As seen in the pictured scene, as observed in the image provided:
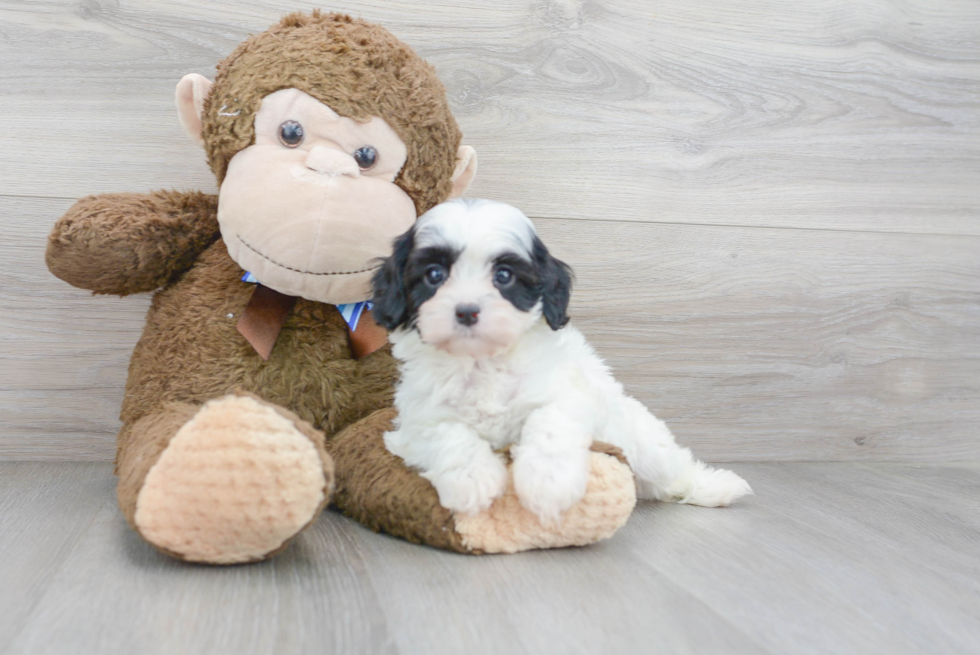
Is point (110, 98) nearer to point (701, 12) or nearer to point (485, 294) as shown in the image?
point (485, 294)

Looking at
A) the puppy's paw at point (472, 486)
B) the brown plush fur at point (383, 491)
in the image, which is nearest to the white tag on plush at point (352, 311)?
the brown plush fur at point (383, 491)

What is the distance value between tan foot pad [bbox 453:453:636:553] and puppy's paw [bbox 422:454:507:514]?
0.9 inches

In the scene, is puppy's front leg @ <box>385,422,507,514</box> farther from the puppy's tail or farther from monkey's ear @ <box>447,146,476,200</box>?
monkey's ear @ <box>447,146,476,200</box>

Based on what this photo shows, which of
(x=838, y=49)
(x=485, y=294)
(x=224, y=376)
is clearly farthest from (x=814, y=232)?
(x=224, y=376)

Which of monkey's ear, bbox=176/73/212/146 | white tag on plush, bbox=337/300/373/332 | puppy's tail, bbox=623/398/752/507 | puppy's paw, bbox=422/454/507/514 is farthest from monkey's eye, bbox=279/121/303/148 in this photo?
puppy's tail, bbox=623/398/752/507

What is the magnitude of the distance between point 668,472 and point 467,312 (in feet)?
1.92

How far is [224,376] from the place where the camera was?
4.40ft

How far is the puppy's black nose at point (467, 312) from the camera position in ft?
3.41

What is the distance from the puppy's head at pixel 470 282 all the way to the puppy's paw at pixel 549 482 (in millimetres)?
165

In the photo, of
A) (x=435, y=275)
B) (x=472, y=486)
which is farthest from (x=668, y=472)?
(x=435, y=275)

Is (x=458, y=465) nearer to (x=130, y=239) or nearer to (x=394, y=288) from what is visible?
(x=394, y=288)

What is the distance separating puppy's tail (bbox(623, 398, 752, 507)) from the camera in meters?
1.38

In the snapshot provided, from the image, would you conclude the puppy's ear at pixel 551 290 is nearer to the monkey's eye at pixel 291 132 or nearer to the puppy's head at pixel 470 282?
the puppy's head at pixel 470 282

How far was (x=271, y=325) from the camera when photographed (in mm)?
1358
